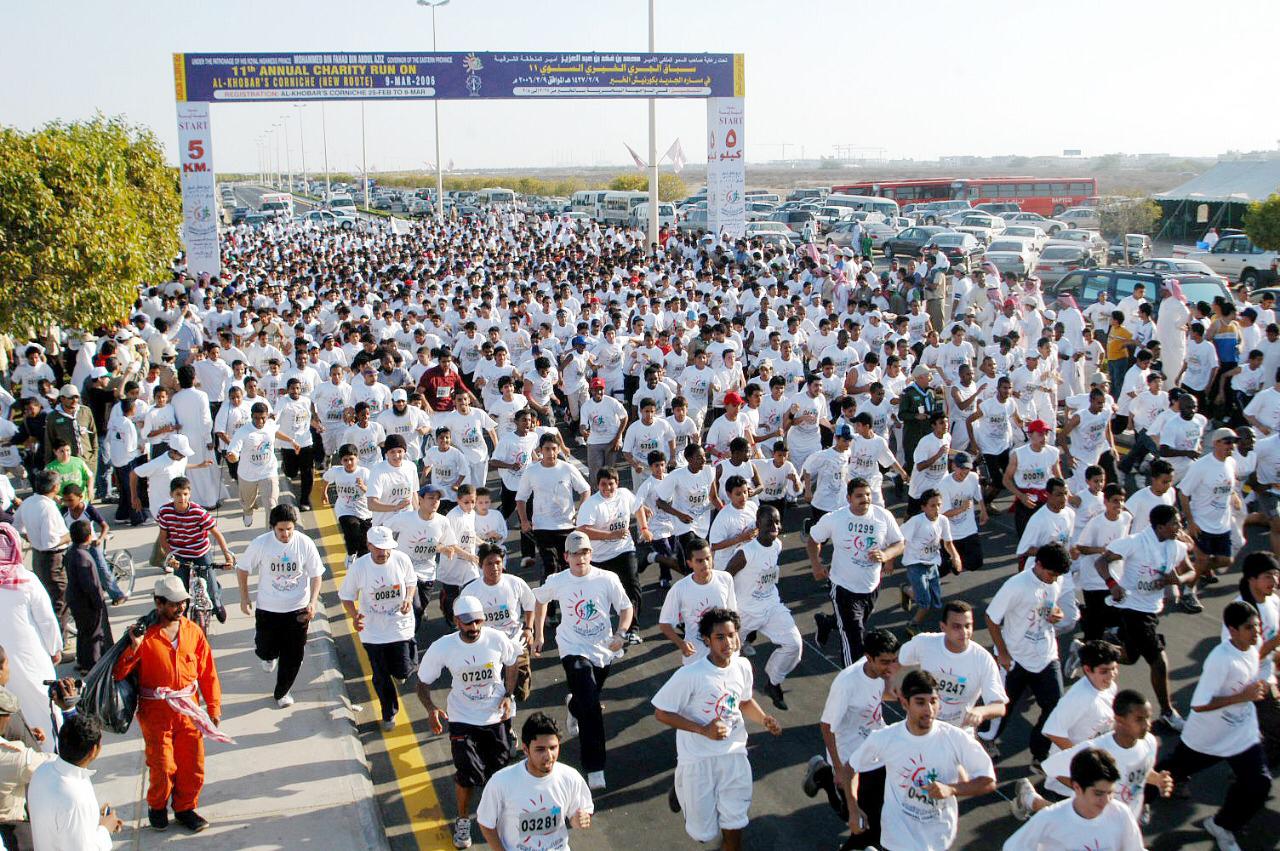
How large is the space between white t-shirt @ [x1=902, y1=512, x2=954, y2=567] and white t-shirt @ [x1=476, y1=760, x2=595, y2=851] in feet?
14.9

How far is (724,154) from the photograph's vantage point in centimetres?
3127

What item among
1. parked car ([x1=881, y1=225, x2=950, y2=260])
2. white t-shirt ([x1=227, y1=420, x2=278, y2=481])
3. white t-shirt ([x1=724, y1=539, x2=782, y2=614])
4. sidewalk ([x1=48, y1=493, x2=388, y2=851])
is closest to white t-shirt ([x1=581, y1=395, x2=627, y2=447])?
white t-shirt ([x1=227, y1=420, x2=278, y2=481])

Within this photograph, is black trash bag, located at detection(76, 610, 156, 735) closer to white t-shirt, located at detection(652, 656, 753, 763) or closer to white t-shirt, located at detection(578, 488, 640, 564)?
white t-shirt, located at detection(652, 656, 753, 763)

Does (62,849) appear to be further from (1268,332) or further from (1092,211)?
(1092,211)

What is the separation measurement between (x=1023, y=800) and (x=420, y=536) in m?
4.80

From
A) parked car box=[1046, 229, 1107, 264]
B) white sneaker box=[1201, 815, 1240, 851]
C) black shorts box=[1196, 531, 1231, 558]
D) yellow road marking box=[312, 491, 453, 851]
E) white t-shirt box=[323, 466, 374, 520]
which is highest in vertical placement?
parked car box=[1046, 229, 1107, 264]

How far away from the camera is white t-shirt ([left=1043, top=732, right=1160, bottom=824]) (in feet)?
17.6

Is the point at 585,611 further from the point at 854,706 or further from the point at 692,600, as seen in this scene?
the point at 854,706

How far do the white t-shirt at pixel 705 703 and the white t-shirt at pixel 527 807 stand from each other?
861 millimetres

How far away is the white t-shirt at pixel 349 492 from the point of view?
→ 9852mm

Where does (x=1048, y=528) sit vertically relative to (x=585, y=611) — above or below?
above

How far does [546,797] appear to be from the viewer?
509 cm

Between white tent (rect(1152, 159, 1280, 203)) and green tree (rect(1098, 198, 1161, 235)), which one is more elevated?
white tent (rect(1152, 159, 1280, 203))

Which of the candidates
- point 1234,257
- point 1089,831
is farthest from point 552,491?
point 1234,257
